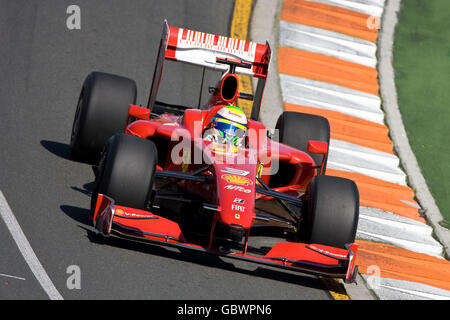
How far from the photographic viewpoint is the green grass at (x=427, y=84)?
1218cm

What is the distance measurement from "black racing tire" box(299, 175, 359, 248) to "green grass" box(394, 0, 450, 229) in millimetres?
3265

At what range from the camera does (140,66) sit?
13.7 metres

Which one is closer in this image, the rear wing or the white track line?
the white track line

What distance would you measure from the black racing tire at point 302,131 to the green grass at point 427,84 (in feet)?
6.74

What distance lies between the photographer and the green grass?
12.2 meters

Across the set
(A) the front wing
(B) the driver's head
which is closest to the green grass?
(B) the driver's head

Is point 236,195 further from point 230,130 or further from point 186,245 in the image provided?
point 230,130

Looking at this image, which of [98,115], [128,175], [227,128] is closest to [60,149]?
[98,115]

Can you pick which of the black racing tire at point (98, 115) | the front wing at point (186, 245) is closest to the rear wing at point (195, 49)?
the black racing tire at point (98, 115)

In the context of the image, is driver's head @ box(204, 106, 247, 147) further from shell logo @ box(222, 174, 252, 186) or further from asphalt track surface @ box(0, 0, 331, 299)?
asphalt track surface @ box(0, 0, 331, 299)

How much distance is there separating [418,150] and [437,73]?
301 cm
